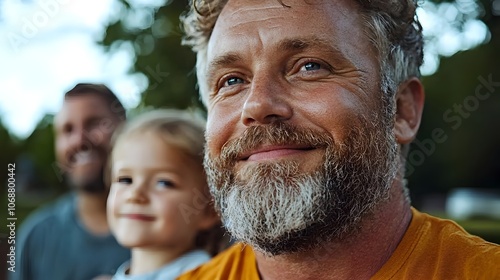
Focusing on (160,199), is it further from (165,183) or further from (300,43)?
(300,43)

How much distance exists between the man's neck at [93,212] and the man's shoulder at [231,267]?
1.43m

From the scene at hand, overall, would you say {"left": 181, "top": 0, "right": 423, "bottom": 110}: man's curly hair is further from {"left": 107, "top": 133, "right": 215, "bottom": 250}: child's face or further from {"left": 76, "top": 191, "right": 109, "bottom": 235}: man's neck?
{"left": 76, "top": 191, "right": 109, "bottom": 235}: man's neck

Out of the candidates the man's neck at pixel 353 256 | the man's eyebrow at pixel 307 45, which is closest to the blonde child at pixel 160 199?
the man's neck at pixel 353 256

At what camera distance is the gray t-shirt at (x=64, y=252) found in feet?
11.2

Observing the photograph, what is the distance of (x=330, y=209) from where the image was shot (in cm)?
181

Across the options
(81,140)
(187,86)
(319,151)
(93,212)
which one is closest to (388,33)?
(319,151)

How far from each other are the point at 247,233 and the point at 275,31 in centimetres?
60

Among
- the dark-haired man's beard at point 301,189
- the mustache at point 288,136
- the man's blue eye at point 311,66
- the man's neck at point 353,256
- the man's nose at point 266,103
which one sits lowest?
the man's neck at point 353,256

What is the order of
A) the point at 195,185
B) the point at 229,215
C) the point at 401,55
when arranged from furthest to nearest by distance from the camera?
the point at 195,185 < the point at 401,55 < the point at 229,215

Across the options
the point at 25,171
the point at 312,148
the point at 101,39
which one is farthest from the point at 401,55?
the point at 25,171

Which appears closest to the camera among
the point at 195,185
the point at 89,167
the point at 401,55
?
the point at 401,55

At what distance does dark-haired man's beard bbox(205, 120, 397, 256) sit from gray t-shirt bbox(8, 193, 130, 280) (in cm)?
165

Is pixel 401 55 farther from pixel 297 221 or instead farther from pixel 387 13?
pixel 297 221

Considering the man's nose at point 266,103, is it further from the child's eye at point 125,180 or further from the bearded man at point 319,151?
the child's eye at point 125,180
